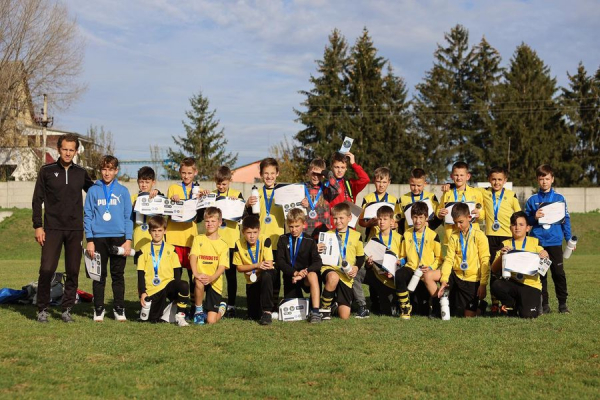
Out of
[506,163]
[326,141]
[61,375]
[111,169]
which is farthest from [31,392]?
[506,163]

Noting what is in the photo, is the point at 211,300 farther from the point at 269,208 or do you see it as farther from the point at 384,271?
the point at 384,271

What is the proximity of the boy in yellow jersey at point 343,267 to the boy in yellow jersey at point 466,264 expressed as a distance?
4.13ft

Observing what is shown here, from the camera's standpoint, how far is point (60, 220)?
818 cm

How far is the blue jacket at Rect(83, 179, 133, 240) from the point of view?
8.36 meters

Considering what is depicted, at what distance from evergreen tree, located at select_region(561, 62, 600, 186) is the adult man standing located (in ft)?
159

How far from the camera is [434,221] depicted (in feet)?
31.3

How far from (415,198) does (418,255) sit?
43.0 inches

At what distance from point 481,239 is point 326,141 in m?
40.5

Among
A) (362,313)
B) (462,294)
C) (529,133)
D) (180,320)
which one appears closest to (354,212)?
(362,313)

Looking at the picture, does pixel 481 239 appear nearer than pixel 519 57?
Yes

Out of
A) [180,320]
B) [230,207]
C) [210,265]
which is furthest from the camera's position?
[230,207]

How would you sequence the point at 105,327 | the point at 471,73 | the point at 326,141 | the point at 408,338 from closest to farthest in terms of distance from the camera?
the point at 408,338
the point at 105,327
the point at 326,141
the point at 471,73

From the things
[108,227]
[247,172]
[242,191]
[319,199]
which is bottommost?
[108,227]

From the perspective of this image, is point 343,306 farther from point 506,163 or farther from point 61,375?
point 506,163
